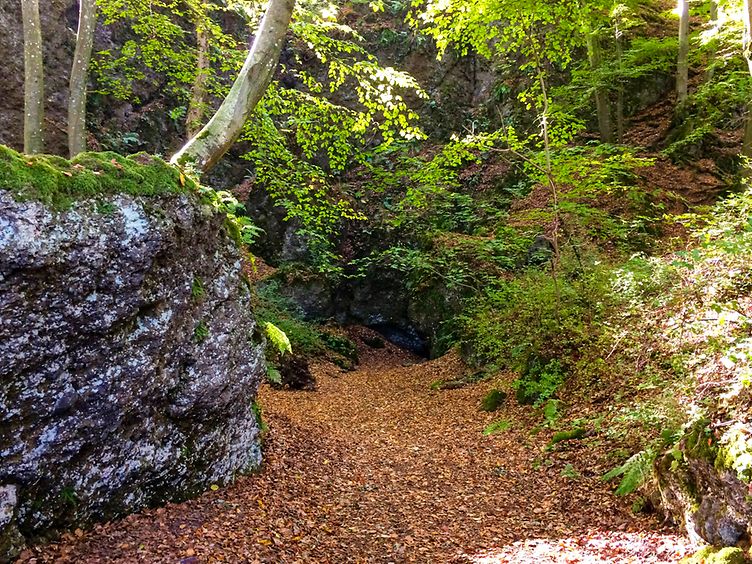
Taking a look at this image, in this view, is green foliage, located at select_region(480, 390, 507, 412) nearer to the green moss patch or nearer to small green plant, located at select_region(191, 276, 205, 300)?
small green plant, located at select_region(191, 276, 205, 300)

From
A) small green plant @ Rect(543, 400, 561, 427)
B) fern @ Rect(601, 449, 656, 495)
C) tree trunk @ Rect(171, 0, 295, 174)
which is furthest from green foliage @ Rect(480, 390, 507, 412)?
tree trunk @ Rect(171, 0, 295, 174)

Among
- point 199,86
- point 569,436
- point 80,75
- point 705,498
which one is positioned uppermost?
point 199,86

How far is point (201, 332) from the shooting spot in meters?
4.63

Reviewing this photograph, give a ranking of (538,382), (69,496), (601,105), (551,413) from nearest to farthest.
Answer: (69,496), (551,413), (538,382), (601,105)

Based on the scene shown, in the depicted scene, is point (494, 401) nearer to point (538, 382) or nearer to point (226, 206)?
point (538, 382)

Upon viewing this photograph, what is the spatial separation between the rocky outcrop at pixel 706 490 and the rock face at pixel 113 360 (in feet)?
14.1

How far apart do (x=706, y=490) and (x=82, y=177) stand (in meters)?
5.62

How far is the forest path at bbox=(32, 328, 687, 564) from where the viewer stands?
3865mm

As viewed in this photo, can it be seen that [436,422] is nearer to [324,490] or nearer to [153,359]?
[324,490]

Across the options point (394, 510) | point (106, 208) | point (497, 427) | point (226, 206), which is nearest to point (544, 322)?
point (497, 427)

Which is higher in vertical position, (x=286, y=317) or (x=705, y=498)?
(x=705, y=498)

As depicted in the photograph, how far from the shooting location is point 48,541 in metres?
3.39

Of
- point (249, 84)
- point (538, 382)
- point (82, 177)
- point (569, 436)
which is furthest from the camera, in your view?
point (538, 382)

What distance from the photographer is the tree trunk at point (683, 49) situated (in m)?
11.8
